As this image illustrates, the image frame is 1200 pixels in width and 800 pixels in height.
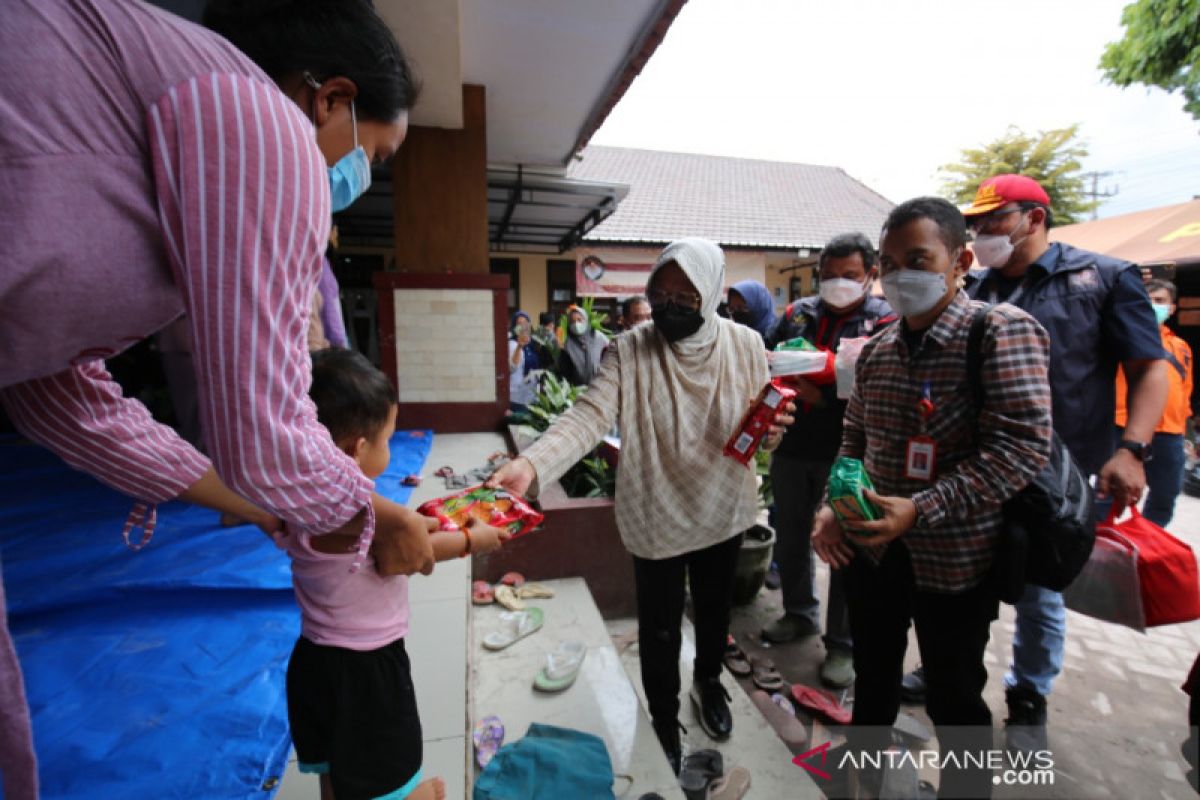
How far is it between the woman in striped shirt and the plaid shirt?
1.61 metres

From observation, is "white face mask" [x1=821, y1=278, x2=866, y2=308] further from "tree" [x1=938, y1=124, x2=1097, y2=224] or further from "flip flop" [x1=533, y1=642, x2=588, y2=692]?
"tree" [x1=938, y1=124, x2=1097, y2=224]

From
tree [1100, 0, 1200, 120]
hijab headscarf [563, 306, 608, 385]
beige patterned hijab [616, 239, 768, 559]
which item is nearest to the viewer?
beige patterned hijab [616, 239, 768, 559]

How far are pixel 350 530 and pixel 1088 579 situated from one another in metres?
2.44

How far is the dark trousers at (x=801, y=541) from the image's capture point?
9.51 feet

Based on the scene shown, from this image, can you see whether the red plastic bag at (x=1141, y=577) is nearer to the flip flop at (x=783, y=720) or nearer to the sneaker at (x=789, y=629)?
the flip flop at (x=783, y=720)

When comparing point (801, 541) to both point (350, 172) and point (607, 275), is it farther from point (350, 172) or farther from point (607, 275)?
point (607, 275)

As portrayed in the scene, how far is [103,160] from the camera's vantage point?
0.68 meters

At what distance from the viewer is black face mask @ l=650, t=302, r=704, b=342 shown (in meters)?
2.05

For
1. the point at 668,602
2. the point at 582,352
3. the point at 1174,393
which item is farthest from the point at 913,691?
the point at 582,352

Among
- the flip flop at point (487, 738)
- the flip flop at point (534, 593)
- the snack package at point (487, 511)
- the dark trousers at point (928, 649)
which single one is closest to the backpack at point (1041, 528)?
the dark trousers at point (928, 649)

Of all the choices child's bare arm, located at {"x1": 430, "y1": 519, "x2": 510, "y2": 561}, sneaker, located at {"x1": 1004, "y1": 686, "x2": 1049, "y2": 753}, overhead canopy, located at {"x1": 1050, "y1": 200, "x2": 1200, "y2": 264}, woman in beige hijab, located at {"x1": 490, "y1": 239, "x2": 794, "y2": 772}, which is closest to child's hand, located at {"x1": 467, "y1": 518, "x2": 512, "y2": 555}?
child's bare arm, located at {"x1": 430, "y1": 519, "x2": 510, "y2": 561}

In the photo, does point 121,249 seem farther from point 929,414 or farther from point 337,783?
point 929,414

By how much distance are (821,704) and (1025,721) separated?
83 centimetres

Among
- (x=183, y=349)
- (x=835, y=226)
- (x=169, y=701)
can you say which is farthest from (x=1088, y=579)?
(x=835, y=226)
